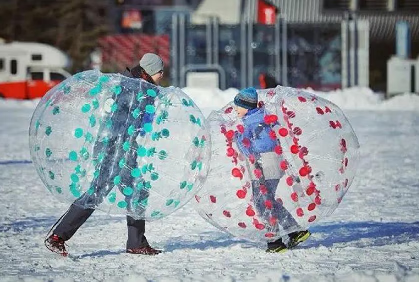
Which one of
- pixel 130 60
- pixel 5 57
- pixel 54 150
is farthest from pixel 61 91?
pixel 130 60

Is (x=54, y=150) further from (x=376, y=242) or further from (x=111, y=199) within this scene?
(x=376, y=242)

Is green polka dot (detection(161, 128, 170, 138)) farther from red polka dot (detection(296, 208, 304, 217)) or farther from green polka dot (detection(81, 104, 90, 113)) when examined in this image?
red polka dot (detection(296, 208, 304, 217))

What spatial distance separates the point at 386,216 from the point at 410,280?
3658 mm

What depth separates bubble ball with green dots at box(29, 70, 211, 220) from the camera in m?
7.38

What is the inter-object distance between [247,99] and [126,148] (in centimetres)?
114

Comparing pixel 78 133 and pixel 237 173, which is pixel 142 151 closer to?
pixel 78 133

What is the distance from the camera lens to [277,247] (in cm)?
789

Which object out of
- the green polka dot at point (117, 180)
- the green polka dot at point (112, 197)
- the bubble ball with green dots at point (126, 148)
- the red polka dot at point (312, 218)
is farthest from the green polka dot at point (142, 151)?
the red polka dot at point (312, 218)

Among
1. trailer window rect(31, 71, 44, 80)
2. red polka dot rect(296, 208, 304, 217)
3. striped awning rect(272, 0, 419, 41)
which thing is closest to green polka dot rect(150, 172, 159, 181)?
red polka dot rect(296, 208, 304, 217)

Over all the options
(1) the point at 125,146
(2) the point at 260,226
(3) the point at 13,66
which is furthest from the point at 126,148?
(3) the point at 13,66

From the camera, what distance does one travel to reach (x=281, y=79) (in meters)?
38.7

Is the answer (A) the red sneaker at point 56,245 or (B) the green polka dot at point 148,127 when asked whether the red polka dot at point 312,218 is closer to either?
(B) the green polka dot at point 148,127

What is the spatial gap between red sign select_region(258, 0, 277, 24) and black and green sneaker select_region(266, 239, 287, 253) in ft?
124

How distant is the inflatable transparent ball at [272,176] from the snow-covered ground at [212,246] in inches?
11.4
